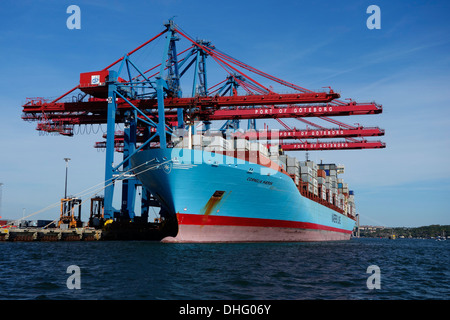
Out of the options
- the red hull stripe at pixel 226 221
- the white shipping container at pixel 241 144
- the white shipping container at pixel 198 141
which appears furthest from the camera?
the white shipping container at pixel 241 144

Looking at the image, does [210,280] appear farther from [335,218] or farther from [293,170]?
[335,218]

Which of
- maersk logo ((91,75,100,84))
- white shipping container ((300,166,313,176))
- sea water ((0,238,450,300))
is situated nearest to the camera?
sea water ((0,238,450,300))

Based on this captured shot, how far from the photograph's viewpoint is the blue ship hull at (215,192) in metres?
30.7

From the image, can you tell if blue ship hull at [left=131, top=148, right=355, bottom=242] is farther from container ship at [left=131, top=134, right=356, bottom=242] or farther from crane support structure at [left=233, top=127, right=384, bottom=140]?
crane support structure at [left=233, top=127, right=384, bottom=140]

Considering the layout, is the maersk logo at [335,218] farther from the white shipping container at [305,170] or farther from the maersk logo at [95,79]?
the maersk logo at [95,79]

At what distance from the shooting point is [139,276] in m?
15.8

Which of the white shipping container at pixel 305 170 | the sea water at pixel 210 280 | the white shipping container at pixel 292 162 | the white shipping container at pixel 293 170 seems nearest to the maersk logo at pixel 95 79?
the white shipping container at pixel 292 162

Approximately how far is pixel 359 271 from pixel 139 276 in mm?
10123

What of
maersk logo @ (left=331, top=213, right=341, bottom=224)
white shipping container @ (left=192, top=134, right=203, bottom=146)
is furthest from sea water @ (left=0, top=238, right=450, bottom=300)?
maersk logo @ (left=331, top=213, right=341, bottom=224)

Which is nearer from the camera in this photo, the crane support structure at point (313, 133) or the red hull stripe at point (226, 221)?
the red hull stripe at point (226, 221)

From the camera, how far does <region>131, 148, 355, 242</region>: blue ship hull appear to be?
3067cm

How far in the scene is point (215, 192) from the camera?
31359mm
